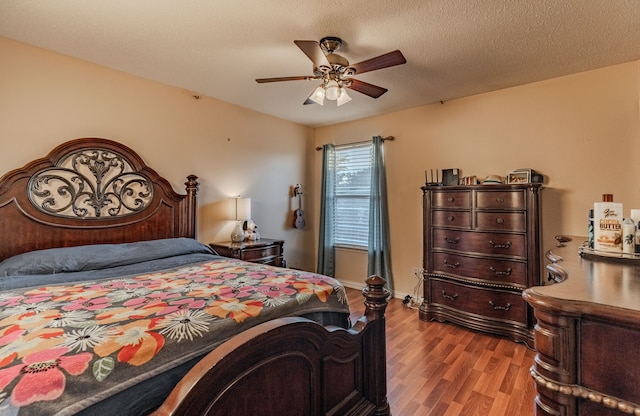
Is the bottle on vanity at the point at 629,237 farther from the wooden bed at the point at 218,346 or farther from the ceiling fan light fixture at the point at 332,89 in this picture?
the ceiling fan light fixture at the point at 332,89

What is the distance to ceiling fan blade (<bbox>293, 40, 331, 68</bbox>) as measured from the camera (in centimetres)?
182

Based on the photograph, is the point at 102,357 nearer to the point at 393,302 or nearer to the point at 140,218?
the point at 140,218

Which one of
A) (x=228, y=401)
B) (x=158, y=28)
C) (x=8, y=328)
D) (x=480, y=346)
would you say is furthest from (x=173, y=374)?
(x=480, y=346)

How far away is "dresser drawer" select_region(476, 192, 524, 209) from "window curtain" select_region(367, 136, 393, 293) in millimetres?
1296

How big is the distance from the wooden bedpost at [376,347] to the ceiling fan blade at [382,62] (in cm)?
141

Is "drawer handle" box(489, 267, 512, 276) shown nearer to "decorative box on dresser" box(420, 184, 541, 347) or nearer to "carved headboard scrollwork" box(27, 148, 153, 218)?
"decorative box on dresser" box(420, 184, 541, 347)

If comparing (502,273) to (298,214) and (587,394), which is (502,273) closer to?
(587,394)

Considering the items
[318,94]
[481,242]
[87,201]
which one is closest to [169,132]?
[87,201]

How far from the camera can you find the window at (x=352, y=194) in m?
4.30

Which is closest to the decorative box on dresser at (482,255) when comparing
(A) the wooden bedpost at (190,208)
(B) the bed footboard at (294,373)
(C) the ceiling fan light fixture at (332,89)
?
(C) the ceiling fan light fixture at (332,89)

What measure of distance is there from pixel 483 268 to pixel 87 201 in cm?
372

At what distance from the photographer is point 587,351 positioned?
0.78 m

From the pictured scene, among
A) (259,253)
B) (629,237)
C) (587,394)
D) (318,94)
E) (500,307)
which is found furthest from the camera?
(259,253)

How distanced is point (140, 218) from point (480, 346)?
3.38 metres
